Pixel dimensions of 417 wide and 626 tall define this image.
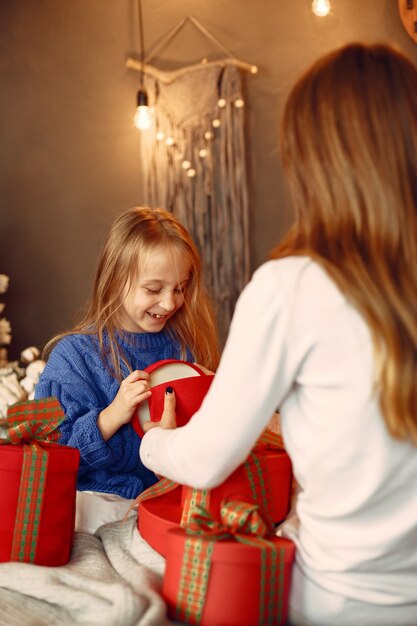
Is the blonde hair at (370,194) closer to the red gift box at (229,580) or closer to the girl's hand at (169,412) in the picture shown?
the red gift box at (229,580)

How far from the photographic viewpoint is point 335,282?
0.98 metres

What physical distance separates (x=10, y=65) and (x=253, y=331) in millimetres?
3106

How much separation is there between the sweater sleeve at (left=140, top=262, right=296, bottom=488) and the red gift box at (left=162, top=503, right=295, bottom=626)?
4.2 inches

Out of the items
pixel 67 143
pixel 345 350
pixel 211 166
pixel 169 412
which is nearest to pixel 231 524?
pixel 345 350

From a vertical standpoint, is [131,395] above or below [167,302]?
below

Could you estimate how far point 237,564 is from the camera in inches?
40.3

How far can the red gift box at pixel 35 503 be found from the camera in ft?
4.11

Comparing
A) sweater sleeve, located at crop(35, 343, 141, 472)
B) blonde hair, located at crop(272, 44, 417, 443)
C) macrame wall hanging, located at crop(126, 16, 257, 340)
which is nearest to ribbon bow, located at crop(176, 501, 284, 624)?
blonde hair, located at crop(272, 44, 417, 443)

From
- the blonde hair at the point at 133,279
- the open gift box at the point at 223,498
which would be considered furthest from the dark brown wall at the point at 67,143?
the open gift box at the point at 223,498

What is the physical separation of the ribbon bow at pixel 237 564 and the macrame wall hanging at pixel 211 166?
241cm

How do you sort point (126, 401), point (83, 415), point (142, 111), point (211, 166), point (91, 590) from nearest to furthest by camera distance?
point (91, 590)
point (126, 401)
point (83, 415)
point (142, 111)
point (211, 166)

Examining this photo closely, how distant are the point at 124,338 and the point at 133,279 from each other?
0.52ft

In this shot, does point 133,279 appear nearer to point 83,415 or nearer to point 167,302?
point 167,302

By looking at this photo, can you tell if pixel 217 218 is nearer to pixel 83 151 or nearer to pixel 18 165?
pixel 83 151
